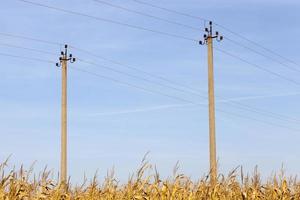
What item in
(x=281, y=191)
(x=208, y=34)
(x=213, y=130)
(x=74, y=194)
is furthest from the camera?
(x=208, y=34)

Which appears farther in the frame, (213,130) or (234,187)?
(213,130)

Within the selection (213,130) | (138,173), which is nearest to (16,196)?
(138,173)

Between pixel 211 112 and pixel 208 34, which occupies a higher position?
pixel 208 34

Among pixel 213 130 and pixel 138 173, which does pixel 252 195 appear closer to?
pixel 138 173

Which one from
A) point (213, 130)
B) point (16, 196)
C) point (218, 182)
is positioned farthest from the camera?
A: point (213, 130)

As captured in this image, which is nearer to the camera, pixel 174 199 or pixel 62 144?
pixel 174 199

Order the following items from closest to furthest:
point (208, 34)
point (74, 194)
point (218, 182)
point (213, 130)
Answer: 1. point (74, 194)
2. point (218, 182)
3. point (213, 130)
4. point (208, 34)

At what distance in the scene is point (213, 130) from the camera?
93.7 ft

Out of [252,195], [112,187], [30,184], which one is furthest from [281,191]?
[30,184]

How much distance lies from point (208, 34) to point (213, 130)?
5.37m

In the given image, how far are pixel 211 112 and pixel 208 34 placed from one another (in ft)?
15.1

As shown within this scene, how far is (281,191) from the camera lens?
13.0 m

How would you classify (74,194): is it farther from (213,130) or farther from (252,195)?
(213,130)

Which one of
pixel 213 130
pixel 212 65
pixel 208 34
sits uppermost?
pixel 208 34
